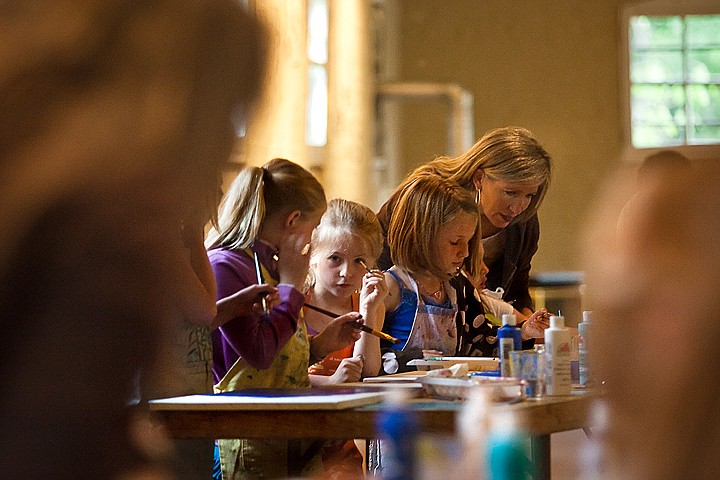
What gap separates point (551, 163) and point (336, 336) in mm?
1312

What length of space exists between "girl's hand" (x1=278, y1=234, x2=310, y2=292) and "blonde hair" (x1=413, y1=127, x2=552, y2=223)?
860 mm

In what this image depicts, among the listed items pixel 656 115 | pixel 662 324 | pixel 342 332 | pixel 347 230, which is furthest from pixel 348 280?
pixel 656 115

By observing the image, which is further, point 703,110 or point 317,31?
point 703,110

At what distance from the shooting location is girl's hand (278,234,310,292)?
9.32 ft

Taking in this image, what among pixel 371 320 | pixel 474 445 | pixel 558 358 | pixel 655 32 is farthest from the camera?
pixel 655 32

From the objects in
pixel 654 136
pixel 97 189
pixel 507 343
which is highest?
pixel 654 136

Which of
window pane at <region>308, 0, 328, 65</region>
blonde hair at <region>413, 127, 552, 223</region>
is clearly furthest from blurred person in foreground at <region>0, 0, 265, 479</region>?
window pane at <region>308, 0, 328, 65</region>

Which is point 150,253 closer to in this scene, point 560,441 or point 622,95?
point 560,441

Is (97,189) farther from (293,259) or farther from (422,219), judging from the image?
(422,219)

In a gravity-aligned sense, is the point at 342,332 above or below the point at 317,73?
below

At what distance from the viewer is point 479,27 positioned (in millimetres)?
10461

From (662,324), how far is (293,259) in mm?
2081

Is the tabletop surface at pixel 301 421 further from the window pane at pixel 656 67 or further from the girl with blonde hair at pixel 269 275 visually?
the window pane at pixel 656 67

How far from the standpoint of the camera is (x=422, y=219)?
11.2 ft
